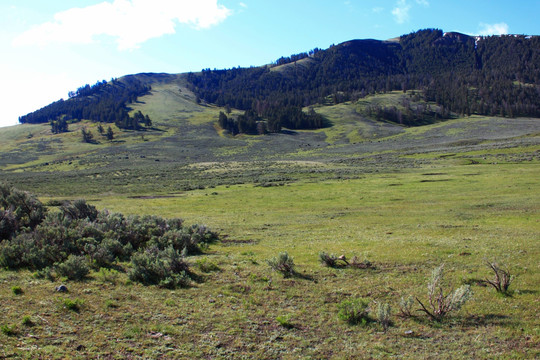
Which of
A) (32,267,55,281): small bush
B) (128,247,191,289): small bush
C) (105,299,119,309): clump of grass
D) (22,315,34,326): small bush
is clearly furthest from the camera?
(128,247,191,289): small bush

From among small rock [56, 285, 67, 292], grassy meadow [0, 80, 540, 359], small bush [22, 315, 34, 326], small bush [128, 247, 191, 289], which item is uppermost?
small bush [22, 315, 34, 326]

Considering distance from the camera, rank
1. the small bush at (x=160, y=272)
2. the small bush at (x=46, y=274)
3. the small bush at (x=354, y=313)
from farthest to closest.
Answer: the small bush at (x=160, y=272) → the small bush at (x=46, y=274) → the small bush at (x=354, y=313)

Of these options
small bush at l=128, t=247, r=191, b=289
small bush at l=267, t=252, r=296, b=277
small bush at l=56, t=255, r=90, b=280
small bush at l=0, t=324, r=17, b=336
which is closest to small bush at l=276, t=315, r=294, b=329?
small bush at l=267, t=252, r=296, b=277

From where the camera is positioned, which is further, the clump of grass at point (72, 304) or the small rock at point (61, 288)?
the small rock at point (61, 288)

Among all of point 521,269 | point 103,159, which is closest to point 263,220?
point 521,269

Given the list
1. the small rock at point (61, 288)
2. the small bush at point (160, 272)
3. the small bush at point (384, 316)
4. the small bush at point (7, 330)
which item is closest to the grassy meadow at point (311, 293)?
the small bush at point (7, 330)

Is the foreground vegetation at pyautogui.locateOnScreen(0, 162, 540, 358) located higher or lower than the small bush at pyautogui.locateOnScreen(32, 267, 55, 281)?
lower

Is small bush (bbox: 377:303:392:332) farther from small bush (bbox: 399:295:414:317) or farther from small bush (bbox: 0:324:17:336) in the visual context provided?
small bush (bbox: 0:324:17:336)

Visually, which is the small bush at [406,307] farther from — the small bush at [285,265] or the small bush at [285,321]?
the small bush at [285,265]

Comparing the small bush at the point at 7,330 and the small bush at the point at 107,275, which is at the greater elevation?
the small bush at the point at 7,330

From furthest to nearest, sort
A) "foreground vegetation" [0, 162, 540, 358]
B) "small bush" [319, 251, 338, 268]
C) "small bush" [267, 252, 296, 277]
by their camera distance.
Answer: "small bush" [319, 251, 338, 268]
"small bush" [267, 252, 296, 277]
"foreground vegetation" [0, 162, 540, 358]

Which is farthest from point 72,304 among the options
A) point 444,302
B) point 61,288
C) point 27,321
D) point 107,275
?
point 444,302

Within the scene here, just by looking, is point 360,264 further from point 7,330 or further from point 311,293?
point 7,330

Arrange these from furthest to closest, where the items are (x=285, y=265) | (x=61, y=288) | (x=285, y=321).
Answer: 1. (x=285, y=265)
2. (x=61, y=288)
3. (x=285, y=321)
